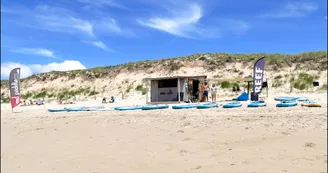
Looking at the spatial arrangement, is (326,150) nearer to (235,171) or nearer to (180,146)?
(235,171)

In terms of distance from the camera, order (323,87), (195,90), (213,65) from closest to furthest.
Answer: (195,90) < (323,87) < (213,65)

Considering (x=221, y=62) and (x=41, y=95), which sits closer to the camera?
(x=221, y=62)

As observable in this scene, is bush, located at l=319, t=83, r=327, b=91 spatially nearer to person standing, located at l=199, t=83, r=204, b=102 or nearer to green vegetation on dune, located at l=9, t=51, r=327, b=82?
green vegetation on dune, located at l=9, t=51, r=327, b=82

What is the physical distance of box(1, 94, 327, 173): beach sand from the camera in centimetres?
459

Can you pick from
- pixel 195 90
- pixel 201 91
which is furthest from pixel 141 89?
pixel 201 91

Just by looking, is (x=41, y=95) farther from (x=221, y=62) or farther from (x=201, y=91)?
(x=201, y=91)

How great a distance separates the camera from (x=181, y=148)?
5.79 meters

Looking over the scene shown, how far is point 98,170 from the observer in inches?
182

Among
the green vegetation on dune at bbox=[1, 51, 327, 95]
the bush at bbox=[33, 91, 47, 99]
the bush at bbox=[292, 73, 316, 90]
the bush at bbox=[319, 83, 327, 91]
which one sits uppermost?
the green vegetation on dune at bbox=[1, 51, 327, 95]

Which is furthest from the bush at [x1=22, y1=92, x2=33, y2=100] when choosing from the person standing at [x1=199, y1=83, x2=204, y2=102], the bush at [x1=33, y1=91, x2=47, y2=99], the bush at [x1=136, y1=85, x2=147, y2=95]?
the person standing at [x1=199, y1=83, x2=204, y2=102]

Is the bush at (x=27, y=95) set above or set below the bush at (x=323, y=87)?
below

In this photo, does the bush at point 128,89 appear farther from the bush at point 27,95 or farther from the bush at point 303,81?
the bush at point 303,81

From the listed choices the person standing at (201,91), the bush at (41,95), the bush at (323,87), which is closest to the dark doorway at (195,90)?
the person standing at (201,91)

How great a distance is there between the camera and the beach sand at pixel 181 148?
4.59 m
